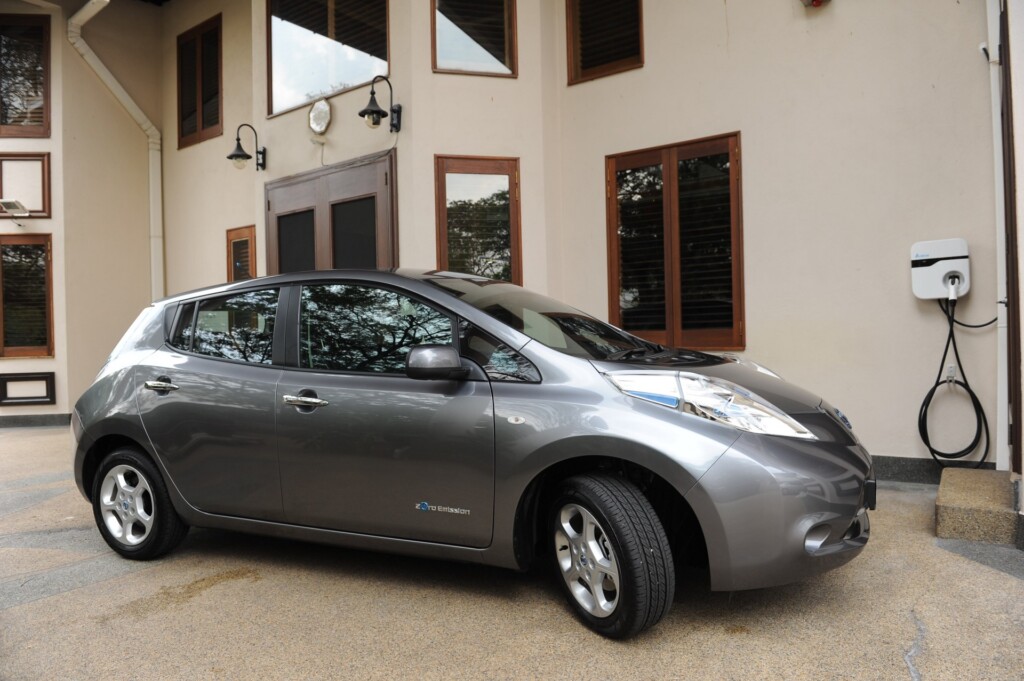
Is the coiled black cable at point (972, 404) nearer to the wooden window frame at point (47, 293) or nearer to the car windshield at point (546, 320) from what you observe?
the car windshield at point (546, 320)

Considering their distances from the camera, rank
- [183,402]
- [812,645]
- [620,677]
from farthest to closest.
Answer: [183,402] < [812,645] < [620,677]

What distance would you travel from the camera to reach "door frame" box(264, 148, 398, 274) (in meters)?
6.89

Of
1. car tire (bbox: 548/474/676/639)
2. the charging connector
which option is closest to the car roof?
car tire (bbox: 548/474/676/639)

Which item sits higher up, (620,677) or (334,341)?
(334,341)

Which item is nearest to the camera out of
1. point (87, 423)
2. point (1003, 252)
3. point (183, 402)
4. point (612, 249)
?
point (183, 402)

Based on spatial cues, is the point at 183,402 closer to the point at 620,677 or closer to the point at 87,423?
the point at 87,423

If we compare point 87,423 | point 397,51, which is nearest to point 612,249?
point 397,51

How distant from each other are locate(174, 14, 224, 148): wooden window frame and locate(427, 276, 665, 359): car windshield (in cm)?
783

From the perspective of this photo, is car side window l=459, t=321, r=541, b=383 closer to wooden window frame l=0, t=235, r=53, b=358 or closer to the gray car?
the gray car

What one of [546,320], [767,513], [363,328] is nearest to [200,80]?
[363,328]

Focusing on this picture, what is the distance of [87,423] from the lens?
150 inches

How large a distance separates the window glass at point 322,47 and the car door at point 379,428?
179 inches

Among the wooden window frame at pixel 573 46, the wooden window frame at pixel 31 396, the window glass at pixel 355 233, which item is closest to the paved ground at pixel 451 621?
the window glass at pixel 355 233

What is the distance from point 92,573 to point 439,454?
2.11 m
